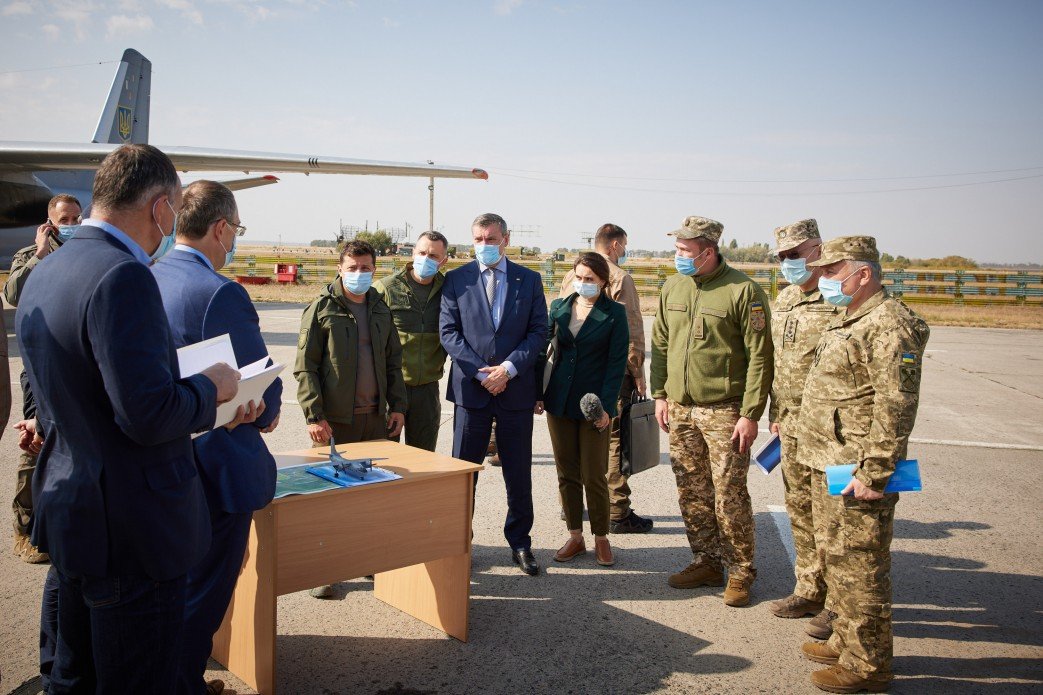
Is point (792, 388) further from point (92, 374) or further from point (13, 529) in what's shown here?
point (13, 529)

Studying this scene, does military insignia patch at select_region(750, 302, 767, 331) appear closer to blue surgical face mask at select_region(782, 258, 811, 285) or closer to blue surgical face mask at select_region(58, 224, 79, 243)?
blue surgical face mask at select_region(782, 258, 811, 285)

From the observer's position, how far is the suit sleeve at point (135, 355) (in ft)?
6.31

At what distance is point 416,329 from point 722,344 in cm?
210

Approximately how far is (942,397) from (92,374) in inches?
452

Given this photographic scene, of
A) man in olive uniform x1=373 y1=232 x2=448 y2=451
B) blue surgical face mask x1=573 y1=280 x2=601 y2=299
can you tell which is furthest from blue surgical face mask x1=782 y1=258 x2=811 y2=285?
man in olive uniform x1=373 y1=232 x2=448 y2=451

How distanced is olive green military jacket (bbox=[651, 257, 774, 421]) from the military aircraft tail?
1798 cm

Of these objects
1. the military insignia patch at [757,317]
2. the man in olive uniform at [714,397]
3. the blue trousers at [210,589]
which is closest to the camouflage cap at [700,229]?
the man in olive uniform at [714,397]

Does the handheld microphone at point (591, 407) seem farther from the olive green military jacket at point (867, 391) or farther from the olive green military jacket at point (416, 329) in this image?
the olive green military jacket at point (867, 391)

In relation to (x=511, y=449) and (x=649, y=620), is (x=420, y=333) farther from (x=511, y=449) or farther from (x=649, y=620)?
(x=649, y=620)

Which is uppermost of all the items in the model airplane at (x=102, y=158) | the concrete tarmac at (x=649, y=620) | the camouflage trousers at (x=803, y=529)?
the model airplane at (x=102, y=158)

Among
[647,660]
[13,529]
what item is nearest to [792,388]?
[647,660]

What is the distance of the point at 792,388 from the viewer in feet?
14.0

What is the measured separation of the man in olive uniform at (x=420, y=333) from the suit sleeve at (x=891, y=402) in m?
2.89

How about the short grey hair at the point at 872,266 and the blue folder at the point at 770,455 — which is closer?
the short grey hair at the point at 872,266
